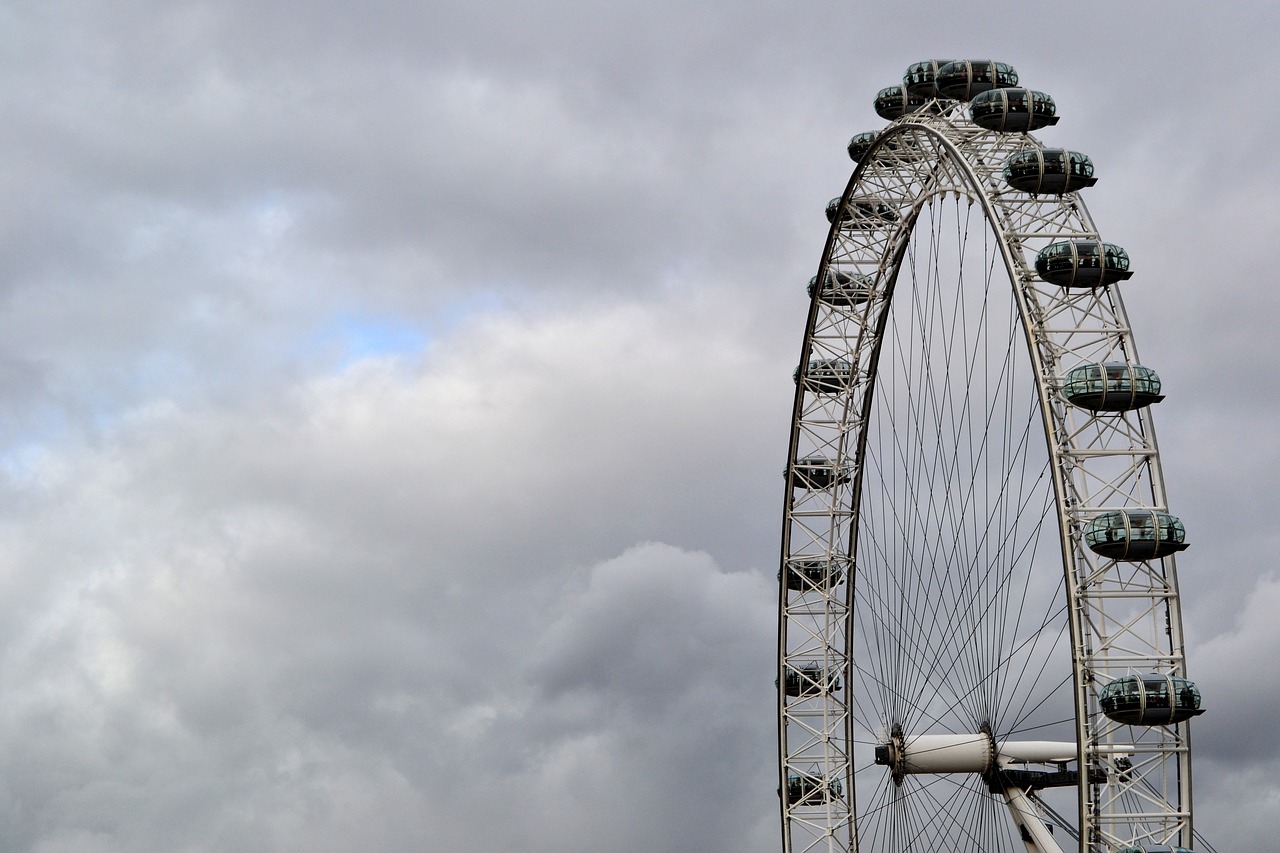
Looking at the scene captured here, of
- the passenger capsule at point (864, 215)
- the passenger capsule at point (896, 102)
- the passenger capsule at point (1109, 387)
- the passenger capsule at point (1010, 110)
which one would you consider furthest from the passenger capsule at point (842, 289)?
the passenger capsule at point (1109, 387)

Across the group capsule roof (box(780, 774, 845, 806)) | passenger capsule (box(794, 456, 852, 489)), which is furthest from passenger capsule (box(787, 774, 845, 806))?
passenger capsule (box(794, 456, 852, 489))

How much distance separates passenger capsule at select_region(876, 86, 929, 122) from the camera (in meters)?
70.4

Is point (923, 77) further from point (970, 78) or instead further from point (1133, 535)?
point (1133, 535)

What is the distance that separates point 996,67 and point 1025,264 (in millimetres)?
12072

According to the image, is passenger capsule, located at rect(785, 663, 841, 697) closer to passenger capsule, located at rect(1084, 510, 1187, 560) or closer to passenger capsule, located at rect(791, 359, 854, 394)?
passenger capsule, located at rect(791, 359, 854, 394)

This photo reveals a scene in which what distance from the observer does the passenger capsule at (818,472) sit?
254 feet

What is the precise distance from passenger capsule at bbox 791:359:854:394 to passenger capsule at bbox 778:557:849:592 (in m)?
6.87

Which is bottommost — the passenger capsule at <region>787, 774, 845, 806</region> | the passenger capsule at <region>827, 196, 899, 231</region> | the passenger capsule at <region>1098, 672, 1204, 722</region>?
the passenger capsule at <region>1098, 672, 1204, 722</region>

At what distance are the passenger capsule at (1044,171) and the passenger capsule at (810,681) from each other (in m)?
27.1

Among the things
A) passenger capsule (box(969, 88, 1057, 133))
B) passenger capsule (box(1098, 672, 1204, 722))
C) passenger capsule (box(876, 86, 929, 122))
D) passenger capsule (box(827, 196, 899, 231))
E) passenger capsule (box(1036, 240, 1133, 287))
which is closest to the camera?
passenger capsule (box(1098, 672, 1204, 722))

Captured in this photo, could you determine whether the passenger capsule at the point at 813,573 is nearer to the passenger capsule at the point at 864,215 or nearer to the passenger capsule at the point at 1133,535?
the passenger capsule at the point at 864,215

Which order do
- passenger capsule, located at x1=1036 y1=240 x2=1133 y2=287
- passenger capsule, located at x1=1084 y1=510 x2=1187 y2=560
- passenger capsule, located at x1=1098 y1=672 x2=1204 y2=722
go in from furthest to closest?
passenger capsule, located at x1=1036 y1=240 x2=1133 y2=287
passenger capsule, located at x1=1084 y1=510 x2=1187 y2=560
passenger capsule, located at x1=1098 y1=672 x2=1204 y2=722

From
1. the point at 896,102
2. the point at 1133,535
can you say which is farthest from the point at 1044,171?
the point at 896,102

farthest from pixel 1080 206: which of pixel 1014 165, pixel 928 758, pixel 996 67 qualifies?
pixel 928 758
